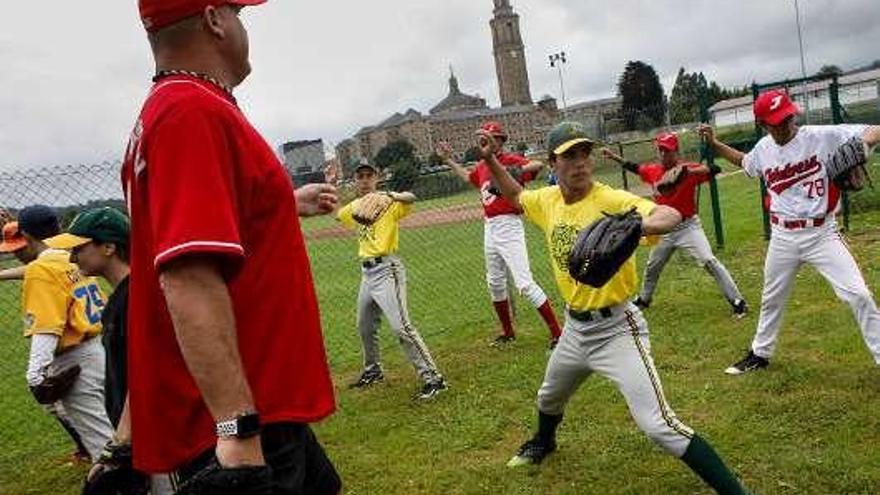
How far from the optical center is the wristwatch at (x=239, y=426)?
5.35ft

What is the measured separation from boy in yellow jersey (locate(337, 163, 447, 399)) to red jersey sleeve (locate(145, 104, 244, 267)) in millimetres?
5377

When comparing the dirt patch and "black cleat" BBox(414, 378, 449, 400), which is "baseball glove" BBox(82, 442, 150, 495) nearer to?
"black cleat" BBox(414, 378, 449, 400)

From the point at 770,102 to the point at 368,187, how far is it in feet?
11.4

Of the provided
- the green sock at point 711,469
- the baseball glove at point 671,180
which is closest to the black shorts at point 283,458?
the green sock at point 711,469

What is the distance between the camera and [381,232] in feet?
24.0

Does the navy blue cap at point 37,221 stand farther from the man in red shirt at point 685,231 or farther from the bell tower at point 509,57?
the bell tower at point 509,57

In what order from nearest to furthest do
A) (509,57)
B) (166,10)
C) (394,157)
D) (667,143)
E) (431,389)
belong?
(166,10) → (431,389) → (667,143) → (394,157) → (509,57)

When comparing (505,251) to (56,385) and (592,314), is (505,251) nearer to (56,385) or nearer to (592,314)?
(592,314)

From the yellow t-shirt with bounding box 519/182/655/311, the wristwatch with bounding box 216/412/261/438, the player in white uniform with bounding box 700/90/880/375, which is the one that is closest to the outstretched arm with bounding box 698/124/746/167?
the player in white uniform with bounding box 700/90/880/375

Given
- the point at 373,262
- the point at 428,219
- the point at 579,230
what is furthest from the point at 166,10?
the point at 428,219

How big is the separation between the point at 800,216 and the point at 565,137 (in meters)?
2.65

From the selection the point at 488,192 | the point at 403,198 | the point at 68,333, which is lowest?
the point at 68,333

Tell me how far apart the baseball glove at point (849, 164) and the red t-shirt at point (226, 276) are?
5.16 metres

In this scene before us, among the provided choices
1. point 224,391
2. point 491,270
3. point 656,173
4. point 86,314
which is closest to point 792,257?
point 656,173
